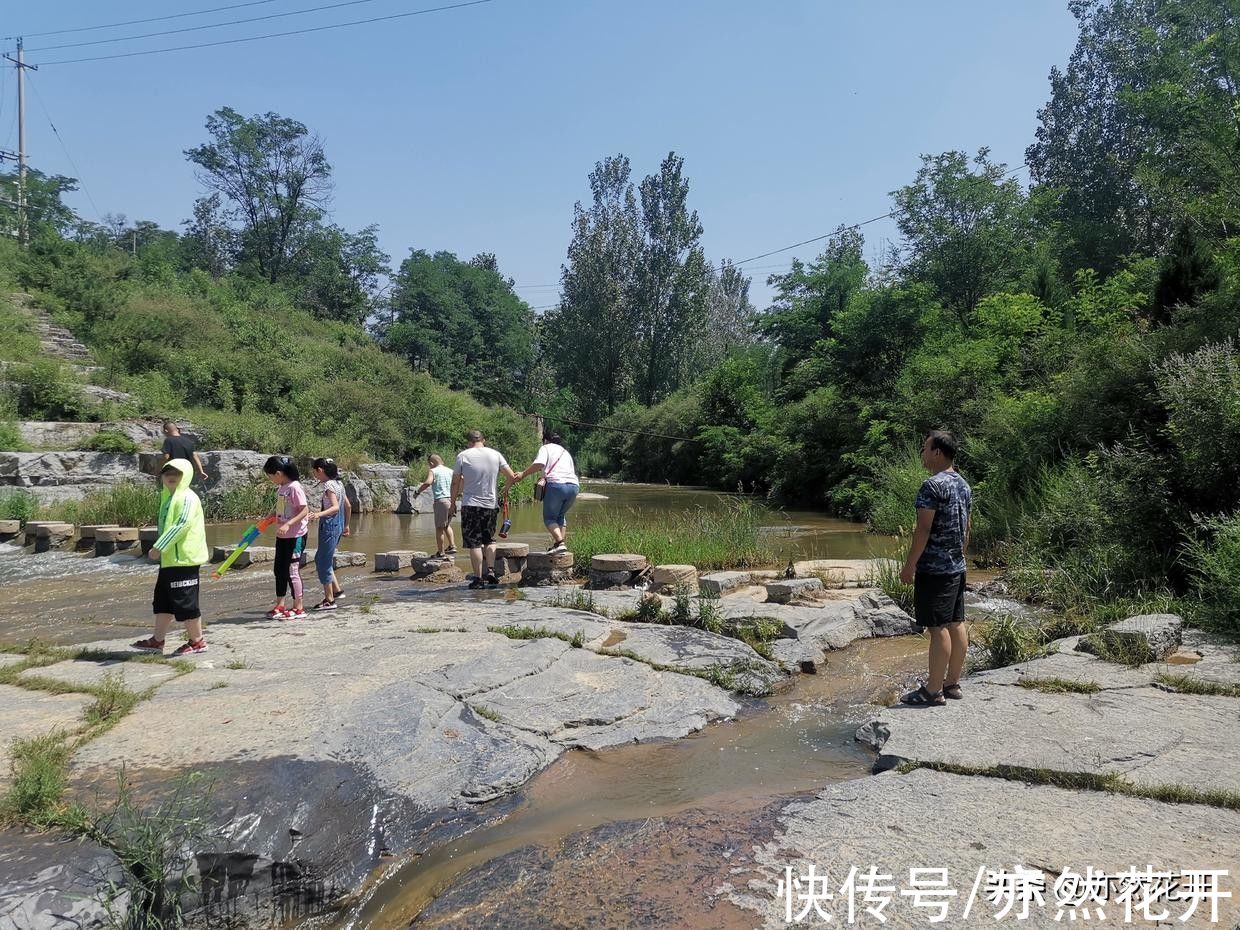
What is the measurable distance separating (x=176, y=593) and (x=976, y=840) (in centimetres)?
547

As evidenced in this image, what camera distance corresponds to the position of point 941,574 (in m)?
5.15

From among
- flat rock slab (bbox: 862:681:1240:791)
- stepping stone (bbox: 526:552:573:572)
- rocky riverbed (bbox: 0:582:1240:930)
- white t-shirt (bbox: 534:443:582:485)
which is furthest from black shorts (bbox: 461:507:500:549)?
flat rock slab (bbox: 862:681:1240:791)

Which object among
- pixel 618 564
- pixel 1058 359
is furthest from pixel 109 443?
pixel 1058 359

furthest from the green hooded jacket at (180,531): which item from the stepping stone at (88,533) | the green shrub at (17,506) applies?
the green shrub at (17,506)

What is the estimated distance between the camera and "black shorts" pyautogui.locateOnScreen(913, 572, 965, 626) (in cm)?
513

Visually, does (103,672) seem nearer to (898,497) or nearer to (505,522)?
(505,522)

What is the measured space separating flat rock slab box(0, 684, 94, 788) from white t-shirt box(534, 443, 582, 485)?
212 inches

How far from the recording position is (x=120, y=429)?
18.3 meters

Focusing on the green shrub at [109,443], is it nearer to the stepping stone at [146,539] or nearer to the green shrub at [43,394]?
the green shrub at [43,394]

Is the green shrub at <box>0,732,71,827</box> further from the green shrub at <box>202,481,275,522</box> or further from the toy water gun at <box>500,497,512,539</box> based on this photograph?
the green shrub at <box>202,481,275,522</box>

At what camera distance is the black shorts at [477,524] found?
30.8 feet

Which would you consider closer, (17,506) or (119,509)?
(119,509)

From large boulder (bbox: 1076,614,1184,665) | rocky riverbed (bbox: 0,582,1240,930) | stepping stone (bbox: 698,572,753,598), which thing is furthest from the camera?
stepping stone (bbox: 698,572,753,598)

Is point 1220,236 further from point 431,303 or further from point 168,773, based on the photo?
point 431,303
